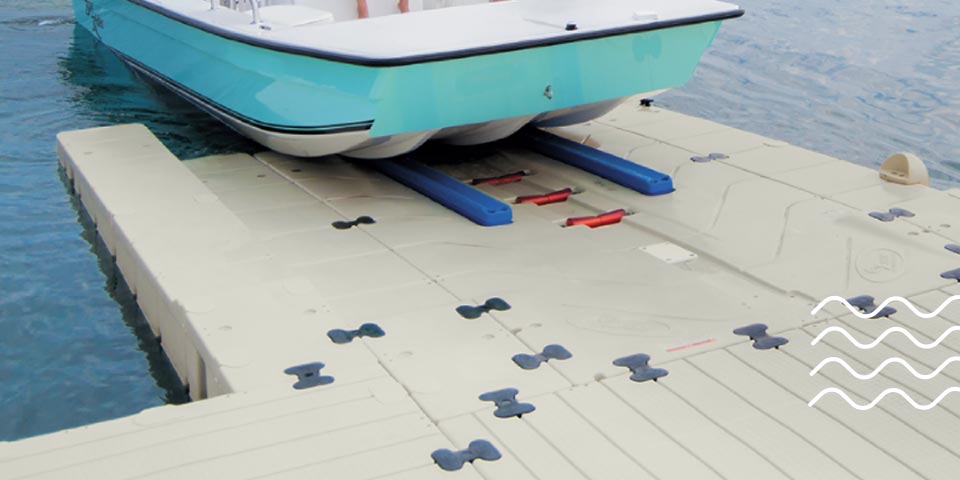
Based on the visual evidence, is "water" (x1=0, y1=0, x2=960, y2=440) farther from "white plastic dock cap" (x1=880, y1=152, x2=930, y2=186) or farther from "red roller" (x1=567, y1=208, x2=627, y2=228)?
"red roller" (x1=567, y1=208, x2=627, y2=228)

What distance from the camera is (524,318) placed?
3.04 metres

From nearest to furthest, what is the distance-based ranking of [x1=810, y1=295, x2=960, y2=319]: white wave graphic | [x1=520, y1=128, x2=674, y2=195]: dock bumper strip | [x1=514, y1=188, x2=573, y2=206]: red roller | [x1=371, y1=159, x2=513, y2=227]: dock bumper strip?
[x1=810, y1=295, x2=960, y2=319]: white wave graphic
[x1=371, y1=159, x2=513, y2=227]: dock bumper strip
[x1=514, y1=188, x2=573, y2=206]: red roller
[x1=520, y1=128, x2=674, y2=195]: dock bumper strip

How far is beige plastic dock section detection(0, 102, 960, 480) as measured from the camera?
92.5 inches

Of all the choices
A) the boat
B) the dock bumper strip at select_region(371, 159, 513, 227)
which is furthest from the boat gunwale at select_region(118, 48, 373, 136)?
the dock bumper strip at select_region(371, 159, 513, 227)

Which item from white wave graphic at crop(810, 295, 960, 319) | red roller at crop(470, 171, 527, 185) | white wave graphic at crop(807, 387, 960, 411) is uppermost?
white wave graphic at crop(807, 387, 960, 411)

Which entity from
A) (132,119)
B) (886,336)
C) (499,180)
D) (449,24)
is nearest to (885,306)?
(886,336)

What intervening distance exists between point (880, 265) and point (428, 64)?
1.61 metres

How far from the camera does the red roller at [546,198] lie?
4129 millimetres

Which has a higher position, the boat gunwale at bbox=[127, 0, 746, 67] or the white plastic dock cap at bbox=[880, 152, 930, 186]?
the boat gunwale at bbox=[127, 0, 746, 67]

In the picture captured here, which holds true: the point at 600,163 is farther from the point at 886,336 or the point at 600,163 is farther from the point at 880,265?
the point at 886,336

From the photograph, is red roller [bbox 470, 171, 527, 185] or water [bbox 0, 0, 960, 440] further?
red roller [bbox 470, 171, 527, 185]

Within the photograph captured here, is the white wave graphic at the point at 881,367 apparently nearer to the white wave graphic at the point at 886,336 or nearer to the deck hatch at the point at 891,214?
the white wave graphic at the point at 886,336

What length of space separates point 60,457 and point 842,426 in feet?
5.62

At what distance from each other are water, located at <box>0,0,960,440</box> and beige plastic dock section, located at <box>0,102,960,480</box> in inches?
6.5
